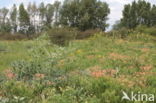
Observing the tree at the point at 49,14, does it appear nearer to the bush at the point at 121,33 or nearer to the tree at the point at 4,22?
the tree at the point at 4,22

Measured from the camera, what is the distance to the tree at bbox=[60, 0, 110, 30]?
5225cm

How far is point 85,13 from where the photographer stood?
51781 millimetres

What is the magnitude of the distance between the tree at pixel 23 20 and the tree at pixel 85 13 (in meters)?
8.47

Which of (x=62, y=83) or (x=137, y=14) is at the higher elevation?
(x=137, y=14)

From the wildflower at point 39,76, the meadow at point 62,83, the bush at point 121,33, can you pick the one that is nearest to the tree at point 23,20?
the bush at point 121,33

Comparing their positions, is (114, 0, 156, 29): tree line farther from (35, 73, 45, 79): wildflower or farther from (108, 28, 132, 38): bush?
(35, 73, 45, 79): wildflower

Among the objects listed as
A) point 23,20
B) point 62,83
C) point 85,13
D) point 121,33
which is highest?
point 85,13

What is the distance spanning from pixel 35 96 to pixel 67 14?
156ft

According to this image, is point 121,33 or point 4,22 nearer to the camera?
point 121,33

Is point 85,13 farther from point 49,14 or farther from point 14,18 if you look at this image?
point 14,18

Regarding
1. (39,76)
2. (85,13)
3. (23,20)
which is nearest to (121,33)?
(39,76)

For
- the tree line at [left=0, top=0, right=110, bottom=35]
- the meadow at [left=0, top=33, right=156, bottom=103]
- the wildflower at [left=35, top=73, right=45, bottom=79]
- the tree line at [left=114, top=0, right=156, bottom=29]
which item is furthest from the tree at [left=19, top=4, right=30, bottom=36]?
the wildflower at [left=35, top=73, right=45, bottom=79]

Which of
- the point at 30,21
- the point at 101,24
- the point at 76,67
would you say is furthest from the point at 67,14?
the point at 76,67

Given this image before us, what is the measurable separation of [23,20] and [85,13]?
13356 millimetres
